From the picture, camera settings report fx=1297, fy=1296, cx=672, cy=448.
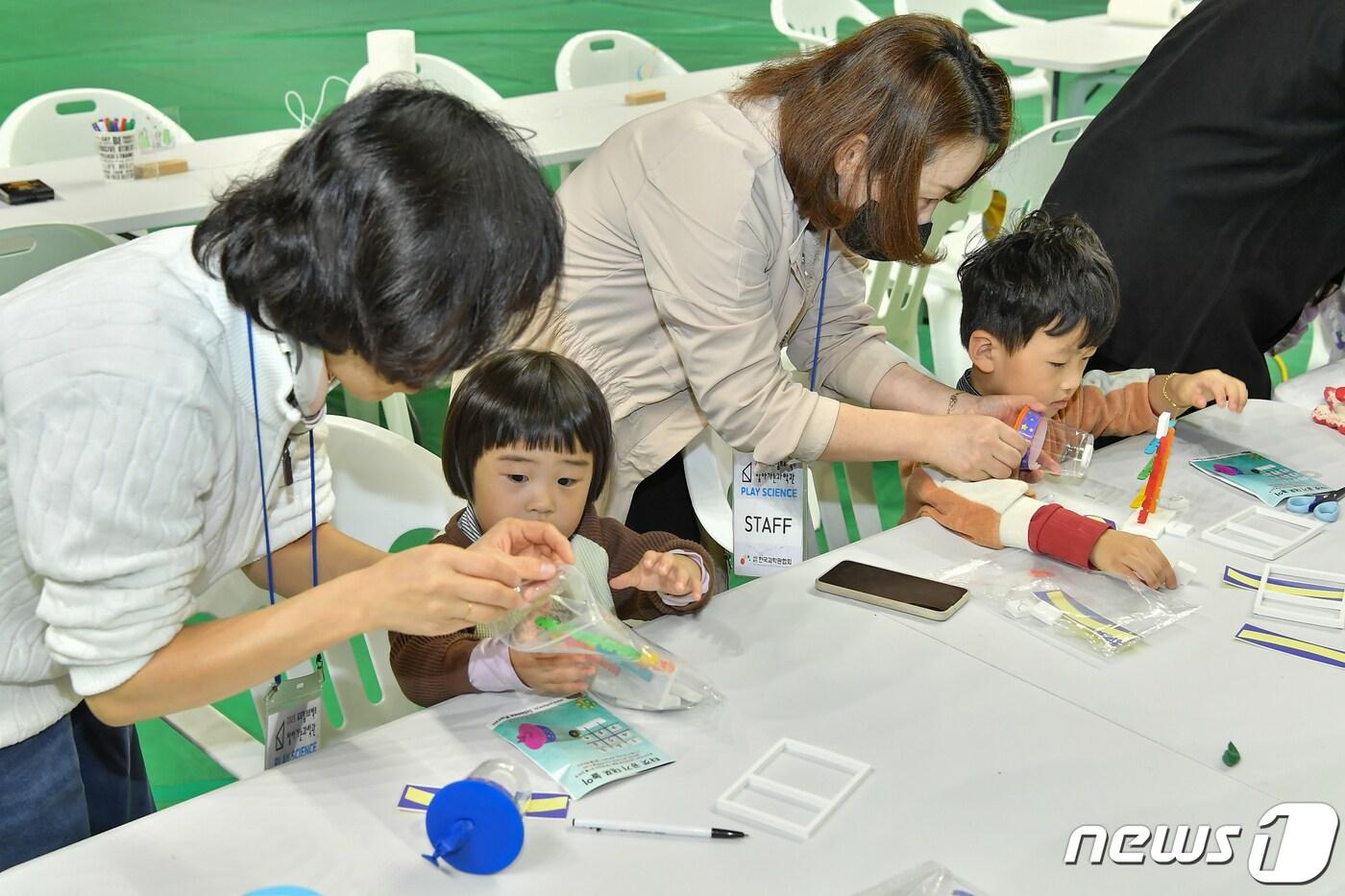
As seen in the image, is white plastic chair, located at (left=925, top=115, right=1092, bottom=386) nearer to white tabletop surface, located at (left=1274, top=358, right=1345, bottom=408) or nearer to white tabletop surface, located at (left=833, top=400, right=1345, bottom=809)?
white tabletop surface, located at (left=1274, top=358, right=1345, bottom=408)

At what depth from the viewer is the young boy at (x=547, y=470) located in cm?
171

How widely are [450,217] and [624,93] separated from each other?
11.4 feet

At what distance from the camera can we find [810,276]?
2.02 metres

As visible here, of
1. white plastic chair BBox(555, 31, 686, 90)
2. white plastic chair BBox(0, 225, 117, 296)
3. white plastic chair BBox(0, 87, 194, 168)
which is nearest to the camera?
white plastic chair BBox(0, 225, 117, 296)

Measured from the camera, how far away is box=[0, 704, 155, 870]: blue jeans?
4.32ft

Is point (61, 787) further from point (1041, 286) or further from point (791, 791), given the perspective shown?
point (1041, 286)

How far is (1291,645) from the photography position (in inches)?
62.6

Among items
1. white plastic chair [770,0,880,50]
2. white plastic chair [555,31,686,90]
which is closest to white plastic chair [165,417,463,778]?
white plastic chair [555,31,686,90]

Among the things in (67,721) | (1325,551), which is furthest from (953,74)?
(67,721)

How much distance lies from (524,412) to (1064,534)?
2.47 ft

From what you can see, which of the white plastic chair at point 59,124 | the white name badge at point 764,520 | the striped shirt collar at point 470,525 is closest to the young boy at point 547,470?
the striped shirt collar at point 470,525

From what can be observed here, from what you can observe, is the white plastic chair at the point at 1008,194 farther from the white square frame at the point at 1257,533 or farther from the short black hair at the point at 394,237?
the short black hair at the point at 394,237

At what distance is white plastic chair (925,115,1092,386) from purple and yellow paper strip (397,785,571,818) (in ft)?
7.12

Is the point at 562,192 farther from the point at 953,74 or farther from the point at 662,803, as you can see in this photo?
the point at 662,803
